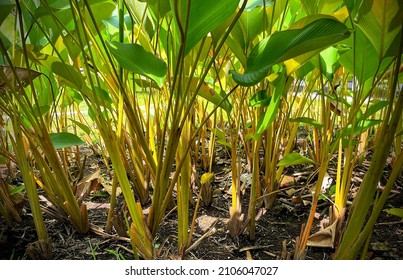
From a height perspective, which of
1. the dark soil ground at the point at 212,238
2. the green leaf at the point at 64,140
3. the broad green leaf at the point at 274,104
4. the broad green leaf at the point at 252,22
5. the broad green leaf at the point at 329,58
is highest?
the broad green leaf at the point at 252,22

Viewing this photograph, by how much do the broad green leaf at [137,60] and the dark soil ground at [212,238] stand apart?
240 mm

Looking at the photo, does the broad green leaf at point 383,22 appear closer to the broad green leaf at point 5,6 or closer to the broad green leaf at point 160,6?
the broad green leaf at point 160,6

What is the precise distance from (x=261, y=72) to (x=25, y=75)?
1.02ft

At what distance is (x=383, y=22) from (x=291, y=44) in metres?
0.10

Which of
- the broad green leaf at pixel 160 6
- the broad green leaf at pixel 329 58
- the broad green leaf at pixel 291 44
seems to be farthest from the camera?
the broad green leaf at pixel 329 58

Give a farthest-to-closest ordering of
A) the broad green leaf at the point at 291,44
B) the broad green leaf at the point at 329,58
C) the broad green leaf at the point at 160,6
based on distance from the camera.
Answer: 1. the broad green leaf at the point at 329,58
2. the broad green leaf at the point at 160,6
3. the broad green leaf at the point at 291,44

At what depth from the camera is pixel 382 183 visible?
27.3 inches

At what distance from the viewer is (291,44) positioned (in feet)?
1.01

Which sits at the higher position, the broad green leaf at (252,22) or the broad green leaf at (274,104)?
the broad green leaf at (252,22)

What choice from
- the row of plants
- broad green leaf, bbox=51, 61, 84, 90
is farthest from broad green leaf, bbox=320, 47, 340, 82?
broad green leaf, bbox=51, 61, 84, 90

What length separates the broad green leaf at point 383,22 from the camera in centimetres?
31

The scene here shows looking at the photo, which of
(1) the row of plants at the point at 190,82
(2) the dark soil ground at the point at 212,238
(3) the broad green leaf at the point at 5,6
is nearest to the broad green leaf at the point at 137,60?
(1) the row of plants at the point at 190,82
